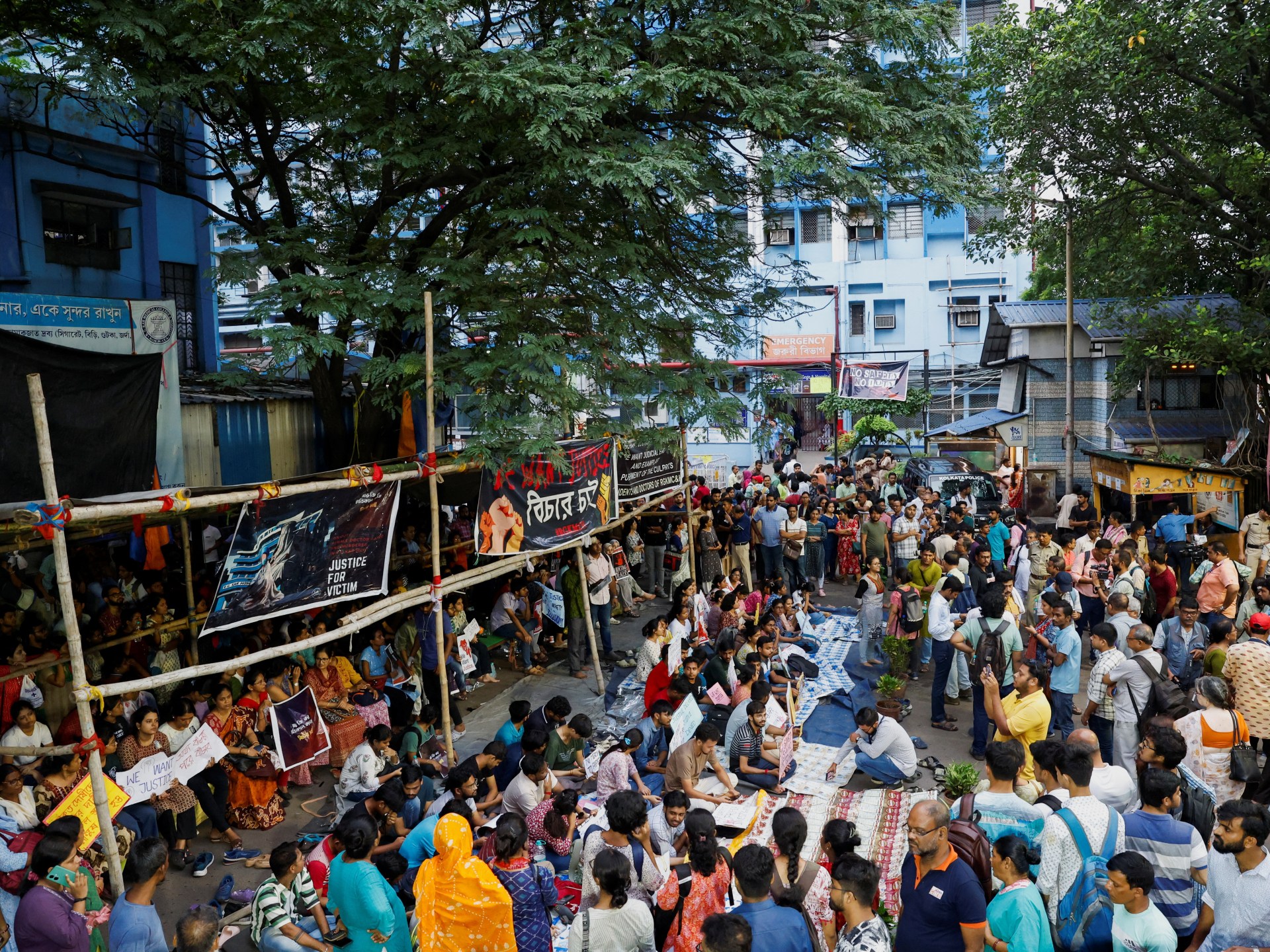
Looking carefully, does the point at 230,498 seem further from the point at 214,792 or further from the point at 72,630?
the point at 214,792

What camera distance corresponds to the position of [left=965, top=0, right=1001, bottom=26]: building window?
35.8 meters

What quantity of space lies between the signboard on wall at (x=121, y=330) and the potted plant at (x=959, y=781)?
24.1ft

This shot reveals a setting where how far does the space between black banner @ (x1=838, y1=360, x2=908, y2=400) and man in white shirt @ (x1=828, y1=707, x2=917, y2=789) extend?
19.4 metres

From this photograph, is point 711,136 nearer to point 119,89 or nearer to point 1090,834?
point 119,89

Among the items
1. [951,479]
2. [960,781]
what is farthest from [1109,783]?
[951,479]

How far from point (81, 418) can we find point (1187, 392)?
23461 millimetres

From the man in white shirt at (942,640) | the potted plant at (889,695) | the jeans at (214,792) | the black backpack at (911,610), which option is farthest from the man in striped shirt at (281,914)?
the black backpack at (911,610)

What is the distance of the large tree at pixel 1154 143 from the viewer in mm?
15367

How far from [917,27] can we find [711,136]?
2573 millimetres

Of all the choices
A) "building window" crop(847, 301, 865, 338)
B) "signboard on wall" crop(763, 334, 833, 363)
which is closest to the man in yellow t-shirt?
"signboard on wall" crop(763, 334, 833, 363)

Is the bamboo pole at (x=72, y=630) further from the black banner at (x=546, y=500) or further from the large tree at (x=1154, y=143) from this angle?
the large tree at (x=1154, y=143)

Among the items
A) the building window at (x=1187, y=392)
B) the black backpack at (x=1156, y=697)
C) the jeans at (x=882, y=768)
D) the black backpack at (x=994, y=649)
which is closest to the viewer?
the black backpack at (x=1156, y=697)

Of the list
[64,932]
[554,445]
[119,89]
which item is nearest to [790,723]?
[554,445]

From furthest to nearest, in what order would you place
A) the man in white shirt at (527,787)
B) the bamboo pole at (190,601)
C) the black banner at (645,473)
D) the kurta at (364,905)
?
the black banner at (645,473)
the bamboo pole at (190,601)
the man in white shirt at (527,787)
the kurta at (364,905)
